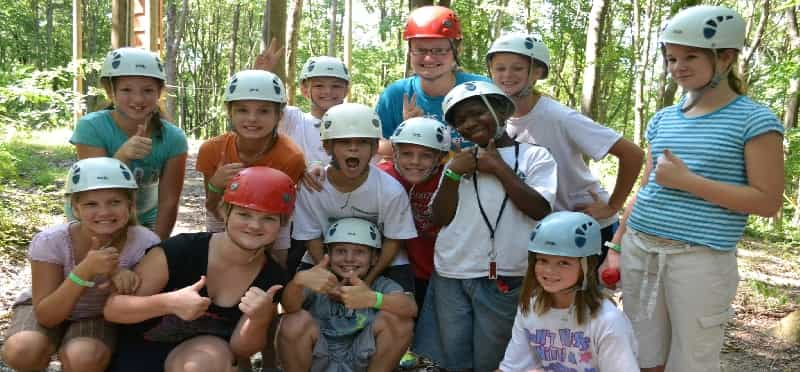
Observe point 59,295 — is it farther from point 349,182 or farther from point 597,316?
point 597,316

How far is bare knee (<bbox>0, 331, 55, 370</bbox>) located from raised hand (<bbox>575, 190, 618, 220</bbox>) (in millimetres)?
3451

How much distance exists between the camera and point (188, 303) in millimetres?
3465

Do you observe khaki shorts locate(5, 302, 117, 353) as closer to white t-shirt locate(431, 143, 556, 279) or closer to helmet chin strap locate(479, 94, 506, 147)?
white t-shirt locate(431, 143, 556, 279)

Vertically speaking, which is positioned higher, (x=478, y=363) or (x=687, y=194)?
(x=687, y=194)

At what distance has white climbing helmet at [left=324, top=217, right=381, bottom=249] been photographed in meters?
4.27

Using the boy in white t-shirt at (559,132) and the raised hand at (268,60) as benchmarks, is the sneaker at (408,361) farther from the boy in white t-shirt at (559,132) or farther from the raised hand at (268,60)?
the raised hand at (268,60)

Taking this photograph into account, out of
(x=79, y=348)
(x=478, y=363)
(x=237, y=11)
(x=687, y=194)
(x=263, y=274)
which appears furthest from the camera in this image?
(x=237, y=11)

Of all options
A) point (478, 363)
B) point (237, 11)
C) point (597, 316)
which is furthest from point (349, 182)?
point (237, 11)

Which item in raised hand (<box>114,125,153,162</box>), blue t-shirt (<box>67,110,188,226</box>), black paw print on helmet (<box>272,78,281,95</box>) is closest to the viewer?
raised hand (<box>114,125,153,162</box>)

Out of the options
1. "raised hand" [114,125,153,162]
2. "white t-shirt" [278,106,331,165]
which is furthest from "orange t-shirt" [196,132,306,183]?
"white t-shirt" [278,106,331,165]

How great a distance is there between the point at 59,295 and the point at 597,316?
115 inches

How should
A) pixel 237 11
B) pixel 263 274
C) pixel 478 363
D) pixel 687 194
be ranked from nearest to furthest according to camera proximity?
pixel 687 194 < pixel 263 274 < pixel 478 363 < pixel 237 11

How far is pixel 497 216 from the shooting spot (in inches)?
160

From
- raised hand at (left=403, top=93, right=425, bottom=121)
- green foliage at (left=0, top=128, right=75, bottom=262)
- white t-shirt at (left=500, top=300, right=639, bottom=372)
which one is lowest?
green foliage at (left=0, top=128, right=75, bottom=262)
